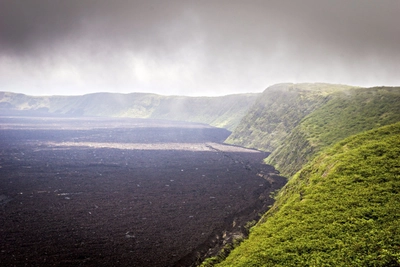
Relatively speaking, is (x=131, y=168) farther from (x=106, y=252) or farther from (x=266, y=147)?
(x=266, y=147)

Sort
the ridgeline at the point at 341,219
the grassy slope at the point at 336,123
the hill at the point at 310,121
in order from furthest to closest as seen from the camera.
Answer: the hill at the point at 310,121, the grassy slope at the point at 336,123, the ridgeline at the point at 341,219

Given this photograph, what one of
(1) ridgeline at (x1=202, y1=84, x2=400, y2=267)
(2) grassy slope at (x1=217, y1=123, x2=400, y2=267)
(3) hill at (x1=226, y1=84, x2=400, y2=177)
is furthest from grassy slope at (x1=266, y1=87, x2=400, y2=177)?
(2) grassy slope at (x1=217, y1=123, x2=400, y2=267)

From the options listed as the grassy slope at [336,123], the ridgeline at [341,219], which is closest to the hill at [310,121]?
the grassy slope at [336,123]

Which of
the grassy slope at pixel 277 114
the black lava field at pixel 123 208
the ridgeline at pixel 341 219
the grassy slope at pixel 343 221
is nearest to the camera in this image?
the grassy slope at pixel 343 221

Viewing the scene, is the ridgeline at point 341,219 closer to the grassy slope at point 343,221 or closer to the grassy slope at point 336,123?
the grassy slope at point 343,221

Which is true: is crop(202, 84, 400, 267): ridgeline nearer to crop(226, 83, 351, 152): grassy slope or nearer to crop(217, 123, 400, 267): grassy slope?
crop(217, 123, 400, 267): grassy slope

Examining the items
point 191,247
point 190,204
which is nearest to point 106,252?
point 191,247
